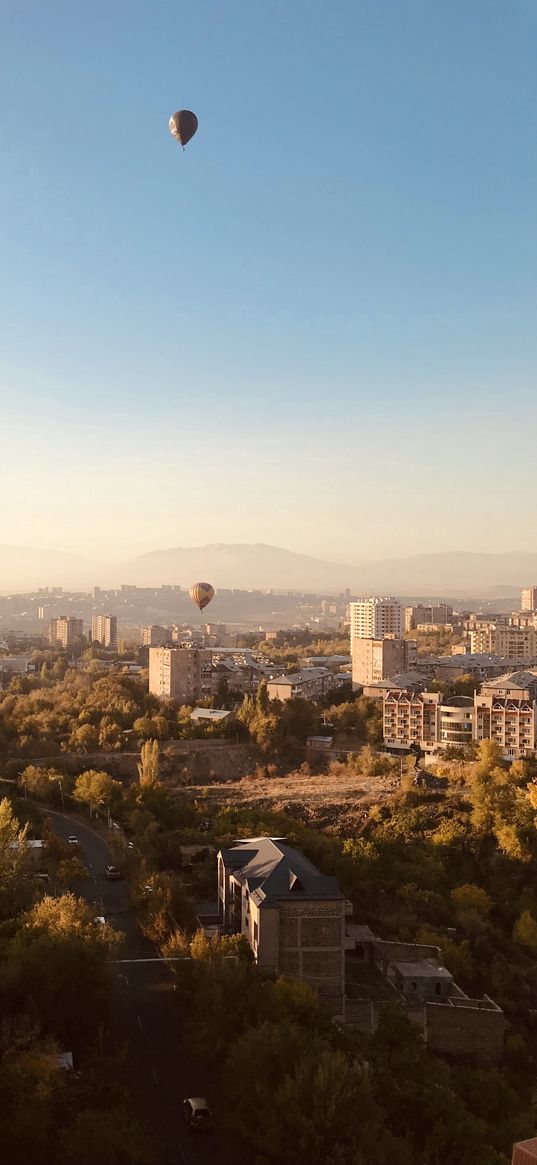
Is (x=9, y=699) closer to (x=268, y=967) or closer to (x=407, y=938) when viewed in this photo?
(x=407, y=938)

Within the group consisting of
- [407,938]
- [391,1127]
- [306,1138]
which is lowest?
[407,938]

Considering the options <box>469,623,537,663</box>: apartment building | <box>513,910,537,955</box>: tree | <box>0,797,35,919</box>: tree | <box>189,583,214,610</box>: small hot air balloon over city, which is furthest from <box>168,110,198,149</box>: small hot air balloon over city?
<box>469,623,537,663</box>: apartment building

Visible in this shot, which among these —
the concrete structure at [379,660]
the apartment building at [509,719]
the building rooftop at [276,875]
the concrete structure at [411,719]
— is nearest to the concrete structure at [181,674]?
the concrete structure at [379,660]

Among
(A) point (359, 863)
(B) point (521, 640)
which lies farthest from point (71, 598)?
(A) point (359, 863)

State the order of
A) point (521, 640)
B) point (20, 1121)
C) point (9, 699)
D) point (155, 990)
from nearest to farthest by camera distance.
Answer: point (20, 1121) → point (155, 990) → point (9, 699) → point (521, 640)

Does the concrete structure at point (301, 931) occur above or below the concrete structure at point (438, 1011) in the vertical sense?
above

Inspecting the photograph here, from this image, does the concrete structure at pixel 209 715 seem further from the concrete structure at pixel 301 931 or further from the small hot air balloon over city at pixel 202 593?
the concrete structure at pixel 301 931

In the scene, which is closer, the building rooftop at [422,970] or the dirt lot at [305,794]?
the building rooftop at [422,970]

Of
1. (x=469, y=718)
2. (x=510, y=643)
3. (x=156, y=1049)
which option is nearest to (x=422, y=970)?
(x=156, y=1049)
